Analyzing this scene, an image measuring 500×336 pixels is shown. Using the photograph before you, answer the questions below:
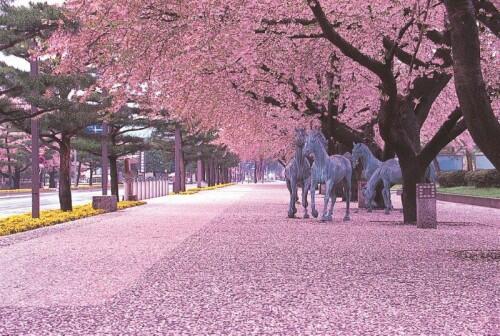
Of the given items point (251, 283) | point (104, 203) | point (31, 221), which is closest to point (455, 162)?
point (104, 203)

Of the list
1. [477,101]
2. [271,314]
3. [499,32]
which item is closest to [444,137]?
[499,32]

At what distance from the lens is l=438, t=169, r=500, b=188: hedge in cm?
3151

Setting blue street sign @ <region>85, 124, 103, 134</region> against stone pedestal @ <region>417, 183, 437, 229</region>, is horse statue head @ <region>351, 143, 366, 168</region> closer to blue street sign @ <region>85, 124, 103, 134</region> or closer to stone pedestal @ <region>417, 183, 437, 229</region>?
stone pedestal @ <region>417, 183, 437, 229</region>

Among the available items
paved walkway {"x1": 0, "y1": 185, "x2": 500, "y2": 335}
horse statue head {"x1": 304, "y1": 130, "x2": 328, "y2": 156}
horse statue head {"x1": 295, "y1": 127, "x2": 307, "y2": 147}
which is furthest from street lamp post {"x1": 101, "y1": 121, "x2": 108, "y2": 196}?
paved walkway {"x1": 0, "y1": 185, "x2": 500, "y2": 335}

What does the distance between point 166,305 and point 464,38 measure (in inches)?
222

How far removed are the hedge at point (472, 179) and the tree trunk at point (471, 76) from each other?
2320cm

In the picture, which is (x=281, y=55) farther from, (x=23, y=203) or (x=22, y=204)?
(x=23, y=203)

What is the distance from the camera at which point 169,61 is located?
13562 mm

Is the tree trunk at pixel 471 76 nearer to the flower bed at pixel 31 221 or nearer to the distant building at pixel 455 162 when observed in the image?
the flower bed at pixel 31 221

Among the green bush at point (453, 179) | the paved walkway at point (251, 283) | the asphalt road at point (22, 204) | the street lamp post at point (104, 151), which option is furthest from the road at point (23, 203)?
the green bush at point (453, 179)

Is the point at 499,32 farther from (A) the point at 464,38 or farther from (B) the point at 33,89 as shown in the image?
(B) the point at 33,89

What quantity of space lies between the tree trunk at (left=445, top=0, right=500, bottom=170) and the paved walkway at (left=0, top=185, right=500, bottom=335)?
192 centimetres

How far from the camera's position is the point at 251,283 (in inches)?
312

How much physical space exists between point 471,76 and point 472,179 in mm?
27144
